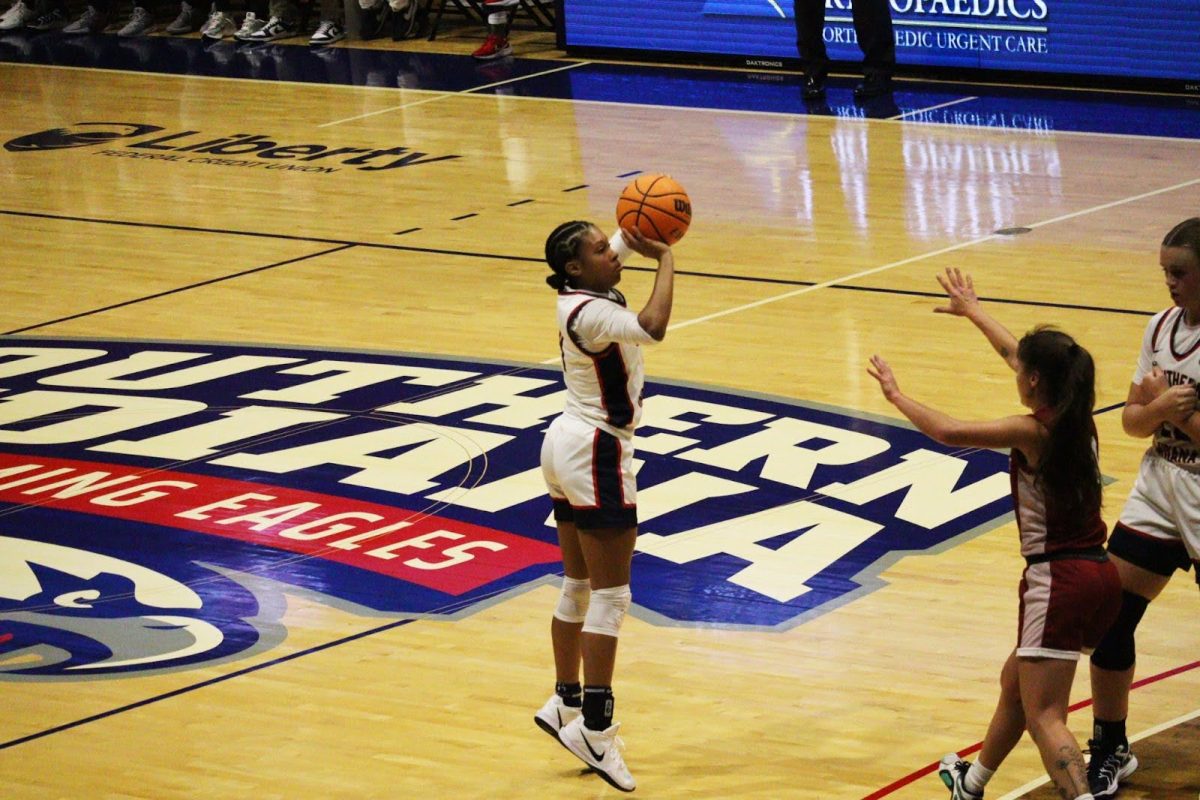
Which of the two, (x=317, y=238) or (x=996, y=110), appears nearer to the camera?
(x=317, y=238)

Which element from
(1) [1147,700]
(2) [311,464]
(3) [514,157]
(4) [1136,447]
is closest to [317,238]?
(3) [514,157]

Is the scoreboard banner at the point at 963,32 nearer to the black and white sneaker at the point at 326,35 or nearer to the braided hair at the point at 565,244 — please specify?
the black and white sneaker at the point at 326,35

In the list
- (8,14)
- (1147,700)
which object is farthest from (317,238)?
(8,14)

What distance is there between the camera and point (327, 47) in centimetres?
2042

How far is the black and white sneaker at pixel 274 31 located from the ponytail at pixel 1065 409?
17.4 meters

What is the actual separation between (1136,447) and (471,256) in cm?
497

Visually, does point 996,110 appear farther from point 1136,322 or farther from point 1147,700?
point 1147,700

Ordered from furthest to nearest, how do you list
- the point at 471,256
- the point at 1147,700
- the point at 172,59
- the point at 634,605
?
1. the point at 172,59
2. the point at 471,256
3. the point at 634,605
4. the point at 1147,700

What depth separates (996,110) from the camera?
1531cm

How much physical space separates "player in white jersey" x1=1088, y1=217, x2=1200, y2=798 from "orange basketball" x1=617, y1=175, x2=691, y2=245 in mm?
1377

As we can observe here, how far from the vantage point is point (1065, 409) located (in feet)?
15.0

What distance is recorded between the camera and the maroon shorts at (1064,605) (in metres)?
4.68

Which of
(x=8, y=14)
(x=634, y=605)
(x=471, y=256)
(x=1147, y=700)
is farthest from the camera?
(x=8, y=14)

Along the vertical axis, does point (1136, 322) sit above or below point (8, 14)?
below
